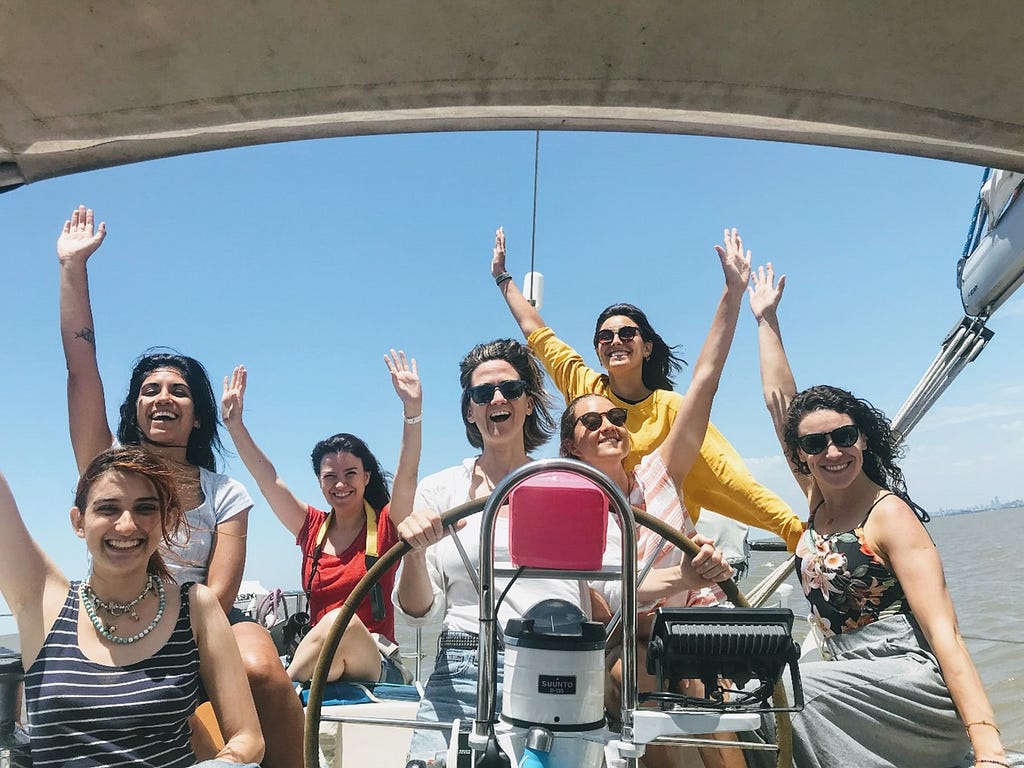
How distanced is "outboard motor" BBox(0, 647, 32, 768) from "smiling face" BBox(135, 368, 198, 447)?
2.61 ft

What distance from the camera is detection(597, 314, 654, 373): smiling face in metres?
2.74

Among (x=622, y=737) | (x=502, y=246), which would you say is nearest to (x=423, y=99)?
(x=622, y=737)

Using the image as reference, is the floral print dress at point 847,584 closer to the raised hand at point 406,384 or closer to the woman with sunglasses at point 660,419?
the woman with sunglasses at point 660,419

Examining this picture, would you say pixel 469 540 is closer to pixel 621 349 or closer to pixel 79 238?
pixel 621 349

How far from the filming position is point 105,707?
5.11 feet

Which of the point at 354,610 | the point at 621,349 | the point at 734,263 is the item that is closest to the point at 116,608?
the point at 354,610

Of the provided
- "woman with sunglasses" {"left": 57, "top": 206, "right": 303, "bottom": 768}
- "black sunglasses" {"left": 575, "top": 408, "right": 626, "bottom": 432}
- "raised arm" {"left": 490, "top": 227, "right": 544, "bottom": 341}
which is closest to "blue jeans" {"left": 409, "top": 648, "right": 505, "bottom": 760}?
"woman with sunglasses" {"left": 57, "top": 206, "right": 303, "bottom": 768}

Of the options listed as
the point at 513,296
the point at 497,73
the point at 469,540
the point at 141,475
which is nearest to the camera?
the point at 497,73

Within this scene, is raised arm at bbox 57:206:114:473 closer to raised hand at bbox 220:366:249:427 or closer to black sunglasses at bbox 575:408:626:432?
raised hand at bbox 220:366:249:427

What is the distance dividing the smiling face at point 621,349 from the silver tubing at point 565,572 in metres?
1.75

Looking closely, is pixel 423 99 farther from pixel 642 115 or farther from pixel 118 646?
pixel 118 646

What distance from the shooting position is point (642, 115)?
4.85 feet

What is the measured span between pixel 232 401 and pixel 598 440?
1696 millimetres

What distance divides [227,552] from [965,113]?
87.0 inches
